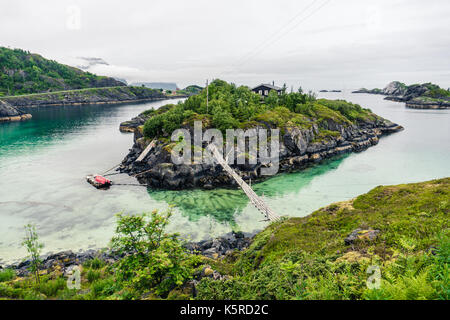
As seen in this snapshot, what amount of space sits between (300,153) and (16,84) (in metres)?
186

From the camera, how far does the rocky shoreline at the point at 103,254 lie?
1614cm

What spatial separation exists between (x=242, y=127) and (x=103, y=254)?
95.2 ft

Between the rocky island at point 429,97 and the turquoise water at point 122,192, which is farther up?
the rocky island at point 429,97

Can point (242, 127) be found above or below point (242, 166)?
above

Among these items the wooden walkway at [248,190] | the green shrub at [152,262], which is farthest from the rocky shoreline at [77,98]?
the green shrub at [152,262]

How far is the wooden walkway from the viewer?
2187 cm

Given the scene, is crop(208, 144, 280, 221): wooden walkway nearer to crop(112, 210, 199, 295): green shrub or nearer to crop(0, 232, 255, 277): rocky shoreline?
crop(0, 232, 255, 277): rocky shoreline

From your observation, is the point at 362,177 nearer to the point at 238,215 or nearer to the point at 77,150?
the point at 238,215

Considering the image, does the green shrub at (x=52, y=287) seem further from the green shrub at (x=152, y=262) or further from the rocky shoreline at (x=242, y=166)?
the rocky shoreline at (x=242, y=166)

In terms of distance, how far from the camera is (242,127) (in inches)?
1620

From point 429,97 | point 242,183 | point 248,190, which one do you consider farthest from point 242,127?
point 429,97

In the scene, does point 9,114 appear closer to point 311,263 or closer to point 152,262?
point 152,262

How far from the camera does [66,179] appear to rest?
3400 centimetres

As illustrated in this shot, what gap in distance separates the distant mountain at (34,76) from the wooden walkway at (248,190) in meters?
167
